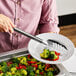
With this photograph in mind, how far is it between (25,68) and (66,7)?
1980mm

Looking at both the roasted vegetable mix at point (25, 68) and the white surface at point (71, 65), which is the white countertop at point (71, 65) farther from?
the roasted vegetable mix at point (25, 68)

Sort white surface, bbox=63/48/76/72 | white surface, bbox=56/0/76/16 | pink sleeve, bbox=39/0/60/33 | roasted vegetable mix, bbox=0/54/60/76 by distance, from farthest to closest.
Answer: white surface, bbox=56/0/76/16 < pink sleeve, bbox=39/0/60/33 < white surface, bbox=63/48/76/72 < roasted vegetable mix, bbox=0/54/60/76

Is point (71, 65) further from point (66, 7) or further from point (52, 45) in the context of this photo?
point (66, 7)

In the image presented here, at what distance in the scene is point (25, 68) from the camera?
0.99 m

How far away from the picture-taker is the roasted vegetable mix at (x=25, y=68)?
3.08ft

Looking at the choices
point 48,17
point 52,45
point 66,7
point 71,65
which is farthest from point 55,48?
point 66,7

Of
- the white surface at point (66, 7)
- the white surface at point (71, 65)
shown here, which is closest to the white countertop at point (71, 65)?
the white surface at point (71, 65)

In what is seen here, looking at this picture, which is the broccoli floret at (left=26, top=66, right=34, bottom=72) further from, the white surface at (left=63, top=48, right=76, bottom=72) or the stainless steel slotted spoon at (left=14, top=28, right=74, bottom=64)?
the white surface at (left=63, top=48, right=76, bottom=72)

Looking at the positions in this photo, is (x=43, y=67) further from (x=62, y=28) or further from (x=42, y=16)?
(x=62, y=28)

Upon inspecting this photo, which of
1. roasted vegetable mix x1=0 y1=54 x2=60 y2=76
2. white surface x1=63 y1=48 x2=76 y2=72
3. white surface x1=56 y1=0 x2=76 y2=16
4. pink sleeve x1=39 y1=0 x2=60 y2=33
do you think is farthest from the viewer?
white surface x1=56 y1=0 x2=76 y2=16

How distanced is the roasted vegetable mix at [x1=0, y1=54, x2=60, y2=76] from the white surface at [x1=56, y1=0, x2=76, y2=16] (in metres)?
1.80

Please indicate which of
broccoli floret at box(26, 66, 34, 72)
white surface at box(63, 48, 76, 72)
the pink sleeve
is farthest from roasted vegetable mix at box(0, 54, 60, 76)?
the pink sleeve

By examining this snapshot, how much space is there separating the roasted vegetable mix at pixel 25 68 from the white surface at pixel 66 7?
1.80m

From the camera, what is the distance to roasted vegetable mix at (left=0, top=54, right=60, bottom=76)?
3.08ft
